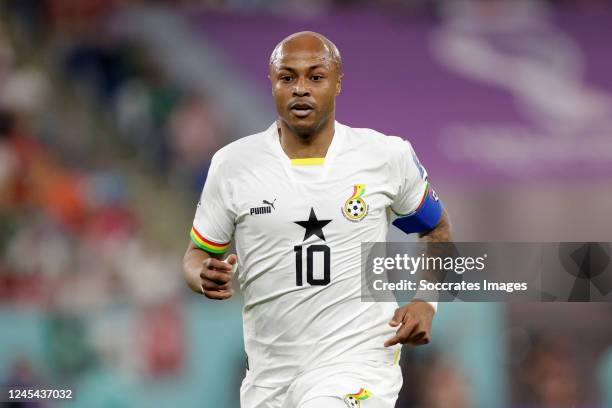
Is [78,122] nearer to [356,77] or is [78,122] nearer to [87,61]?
[87,61]

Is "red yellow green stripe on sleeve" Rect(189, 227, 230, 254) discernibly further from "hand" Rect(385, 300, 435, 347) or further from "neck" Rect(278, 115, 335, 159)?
"hand" Rect(385, 300, 435, 347)

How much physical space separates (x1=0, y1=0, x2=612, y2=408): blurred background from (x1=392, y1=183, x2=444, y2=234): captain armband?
11.5 ft

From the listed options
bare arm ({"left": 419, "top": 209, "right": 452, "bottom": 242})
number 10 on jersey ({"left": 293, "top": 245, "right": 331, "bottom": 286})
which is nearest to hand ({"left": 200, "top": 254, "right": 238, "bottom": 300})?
number 10 on jersey ({"left": 293, "top": 245, "right": 331, "bottom": 286})

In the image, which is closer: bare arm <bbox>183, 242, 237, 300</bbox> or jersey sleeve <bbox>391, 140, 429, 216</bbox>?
bare arm <bbox>183, 242, 237, 300</bbox>

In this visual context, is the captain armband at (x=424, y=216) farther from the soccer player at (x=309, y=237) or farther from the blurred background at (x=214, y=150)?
the blurred background at (x=214, y=150)

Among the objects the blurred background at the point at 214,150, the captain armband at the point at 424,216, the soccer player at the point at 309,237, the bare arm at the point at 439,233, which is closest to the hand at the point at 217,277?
the soccer player at the point at 309,237

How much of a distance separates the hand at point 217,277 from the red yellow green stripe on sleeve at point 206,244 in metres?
0.61

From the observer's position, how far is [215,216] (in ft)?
14.8

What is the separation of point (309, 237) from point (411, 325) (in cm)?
56

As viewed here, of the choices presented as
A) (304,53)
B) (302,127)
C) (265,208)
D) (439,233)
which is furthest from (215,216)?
(439,233)

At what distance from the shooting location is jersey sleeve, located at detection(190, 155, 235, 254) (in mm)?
4492

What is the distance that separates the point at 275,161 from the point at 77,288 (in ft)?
17.0

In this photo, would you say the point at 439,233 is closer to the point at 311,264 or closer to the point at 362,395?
→ the point at 311,264

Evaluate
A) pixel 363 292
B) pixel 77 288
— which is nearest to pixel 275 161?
pixel 363 292
